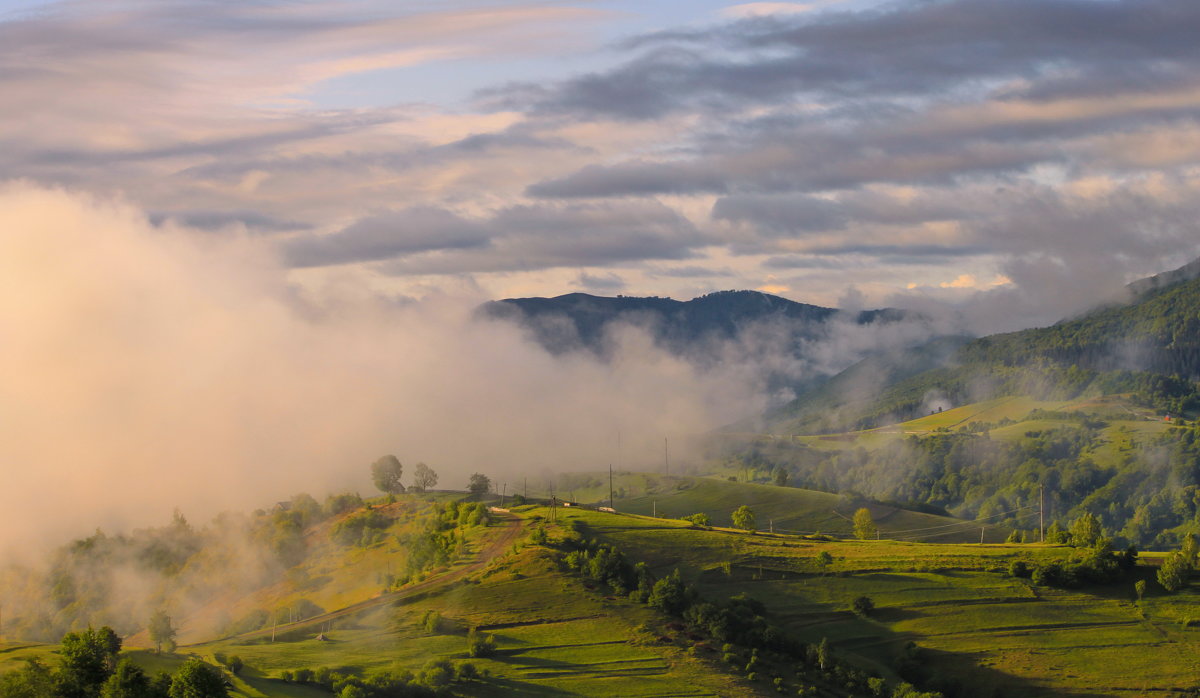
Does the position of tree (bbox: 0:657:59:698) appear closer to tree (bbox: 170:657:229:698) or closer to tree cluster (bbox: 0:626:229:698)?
tree cluster (bbox: 0:626:229:698)

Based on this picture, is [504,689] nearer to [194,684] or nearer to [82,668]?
[194,684]

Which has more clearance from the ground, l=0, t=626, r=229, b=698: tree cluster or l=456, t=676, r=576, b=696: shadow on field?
l=0, t=626, r=229, b=698: tree cluster

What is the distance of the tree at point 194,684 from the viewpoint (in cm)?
13288

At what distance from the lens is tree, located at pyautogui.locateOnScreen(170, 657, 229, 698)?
13288cm

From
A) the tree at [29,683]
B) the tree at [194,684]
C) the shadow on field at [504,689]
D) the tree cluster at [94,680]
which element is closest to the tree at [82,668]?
the tree cluster at [94,680]

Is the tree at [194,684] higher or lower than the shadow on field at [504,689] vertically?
higher

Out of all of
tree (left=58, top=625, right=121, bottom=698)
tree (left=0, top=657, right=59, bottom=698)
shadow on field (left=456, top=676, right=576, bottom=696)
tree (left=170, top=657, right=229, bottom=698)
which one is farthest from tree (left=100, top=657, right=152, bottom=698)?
shadow on field (left=456, top=676, right=576, bottom=696)

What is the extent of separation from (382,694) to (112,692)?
4998 cm

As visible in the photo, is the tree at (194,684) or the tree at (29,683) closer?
the tree at (29,683)

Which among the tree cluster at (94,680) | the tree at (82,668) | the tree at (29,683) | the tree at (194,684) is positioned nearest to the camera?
the tree at (29,683)

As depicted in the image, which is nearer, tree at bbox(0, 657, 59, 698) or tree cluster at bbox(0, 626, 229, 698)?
tree at bbox(0, 657, 59, 698)

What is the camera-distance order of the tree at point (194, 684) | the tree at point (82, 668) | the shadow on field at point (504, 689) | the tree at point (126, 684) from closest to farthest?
the tree at point (126, 684) → the tree at point (194, 684) → the tree at point (82, 668) → the shadow on field at point (504, 689)

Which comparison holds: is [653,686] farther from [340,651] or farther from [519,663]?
[340,651]

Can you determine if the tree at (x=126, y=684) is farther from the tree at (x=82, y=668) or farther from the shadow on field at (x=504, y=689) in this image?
the shadow on field at (x=504, y=689)
